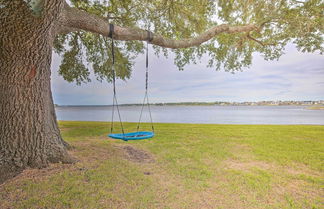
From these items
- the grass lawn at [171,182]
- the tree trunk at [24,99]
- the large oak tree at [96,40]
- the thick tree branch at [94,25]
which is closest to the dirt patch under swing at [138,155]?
the grass lawn at [171,182]

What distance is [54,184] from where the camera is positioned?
2449 mm

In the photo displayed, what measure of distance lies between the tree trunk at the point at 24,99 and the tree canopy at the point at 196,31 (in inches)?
83.8

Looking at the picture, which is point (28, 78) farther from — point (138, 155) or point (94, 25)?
point (138, 155)

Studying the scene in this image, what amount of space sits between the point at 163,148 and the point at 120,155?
52.1 inches

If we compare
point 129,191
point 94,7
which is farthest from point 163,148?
point 94,7

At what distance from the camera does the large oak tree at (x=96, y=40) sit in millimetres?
2160

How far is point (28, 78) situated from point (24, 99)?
13.1 inches

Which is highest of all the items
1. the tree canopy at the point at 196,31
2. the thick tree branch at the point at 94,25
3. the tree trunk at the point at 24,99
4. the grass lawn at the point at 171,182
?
the tree canopy at the point at 196,31

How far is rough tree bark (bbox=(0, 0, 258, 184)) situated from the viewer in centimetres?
186

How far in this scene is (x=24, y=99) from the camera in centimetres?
253

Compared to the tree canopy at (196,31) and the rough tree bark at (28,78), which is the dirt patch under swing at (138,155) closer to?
the rough tree bark at (28,78)

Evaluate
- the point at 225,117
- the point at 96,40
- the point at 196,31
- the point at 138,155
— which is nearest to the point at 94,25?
the point at 138,155

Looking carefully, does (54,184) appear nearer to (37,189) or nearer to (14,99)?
(37,189)

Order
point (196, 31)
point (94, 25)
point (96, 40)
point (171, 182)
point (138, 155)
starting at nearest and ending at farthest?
1. point (171, 182)
2. point (94, 25)
3. point (138, 155)
4. point (196, 31)
5. point (96, 40)
